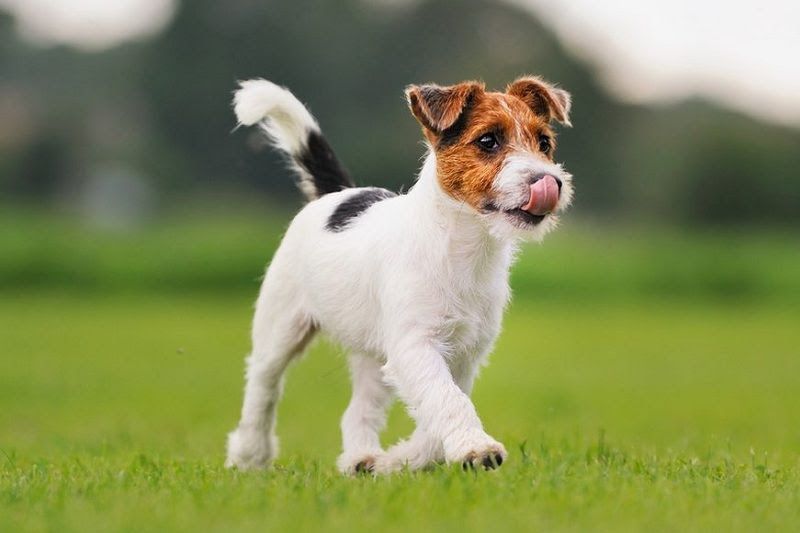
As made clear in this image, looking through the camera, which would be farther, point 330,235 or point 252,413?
point 252,413

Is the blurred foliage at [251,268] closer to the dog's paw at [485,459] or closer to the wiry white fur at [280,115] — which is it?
the wiry white fur at [280,115]

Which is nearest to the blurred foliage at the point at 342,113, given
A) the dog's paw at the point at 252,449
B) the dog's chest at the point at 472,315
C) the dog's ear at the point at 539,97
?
the dog's paw at the point at 252,449

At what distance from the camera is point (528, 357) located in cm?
1778

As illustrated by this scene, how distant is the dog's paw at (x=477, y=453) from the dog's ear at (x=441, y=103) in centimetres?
147

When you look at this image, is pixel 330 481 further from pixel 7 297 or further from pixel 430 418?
pixel 7 297

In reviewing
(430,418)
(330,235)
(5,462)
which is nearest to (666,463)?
(430,418)

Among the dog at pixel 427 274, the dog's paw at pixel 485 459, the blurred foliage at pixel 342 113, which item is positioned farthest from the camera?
the blurred foliage at pixel 342 113

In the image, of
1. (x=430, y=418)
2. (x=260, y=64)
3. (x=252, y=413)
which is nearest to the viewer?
(x=430, y=418)

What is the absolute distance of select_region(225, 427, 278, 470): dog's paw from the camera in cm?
738

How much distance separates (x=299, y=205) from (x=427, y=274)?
20.4 feet

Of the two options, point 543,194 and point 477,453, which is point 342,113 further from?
point 477,453

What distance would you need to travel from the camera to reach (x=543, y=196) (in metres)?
5.64

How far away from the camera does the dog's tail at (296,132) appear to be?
777 centimetres

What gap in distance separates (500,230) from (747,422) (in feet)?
18.9
